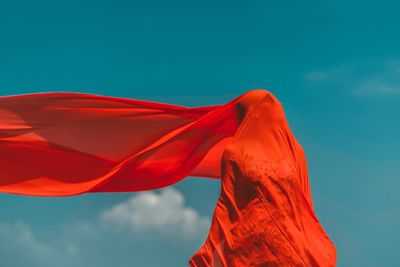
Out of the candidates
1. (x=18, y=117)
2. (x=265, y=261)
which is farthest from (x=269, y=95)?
(x=18, y=117)

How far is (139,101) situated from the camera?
10.2 metres

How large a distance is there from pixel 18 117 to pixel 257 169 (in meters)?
3.47

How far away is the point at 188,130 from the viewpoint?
1015 centimetres

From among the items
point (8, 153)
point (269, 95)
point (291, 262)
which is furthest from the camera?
point (8, 153)

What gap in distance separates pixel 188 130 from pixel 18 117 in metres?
2.39

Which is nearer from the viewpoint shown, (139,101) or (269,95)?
(269,95)

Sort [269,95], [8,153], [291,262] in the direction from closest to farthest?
[291,262] < [269,95] < [8,153]

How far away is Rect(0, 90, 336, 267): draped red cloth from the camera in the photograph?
362 inches

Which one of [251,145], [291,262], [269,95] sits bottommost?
[291,262]

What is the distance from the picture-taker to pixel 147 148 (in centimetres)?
1014

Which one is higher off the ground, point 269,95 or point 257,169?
point 269,95

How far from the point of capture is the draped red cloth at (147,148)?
9195mm

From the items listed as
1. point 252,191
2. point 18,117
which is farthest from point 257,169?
point 18,117

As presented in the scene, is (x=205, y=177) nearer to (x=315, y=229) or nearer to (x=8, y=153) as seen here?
(x=315, y=229)
